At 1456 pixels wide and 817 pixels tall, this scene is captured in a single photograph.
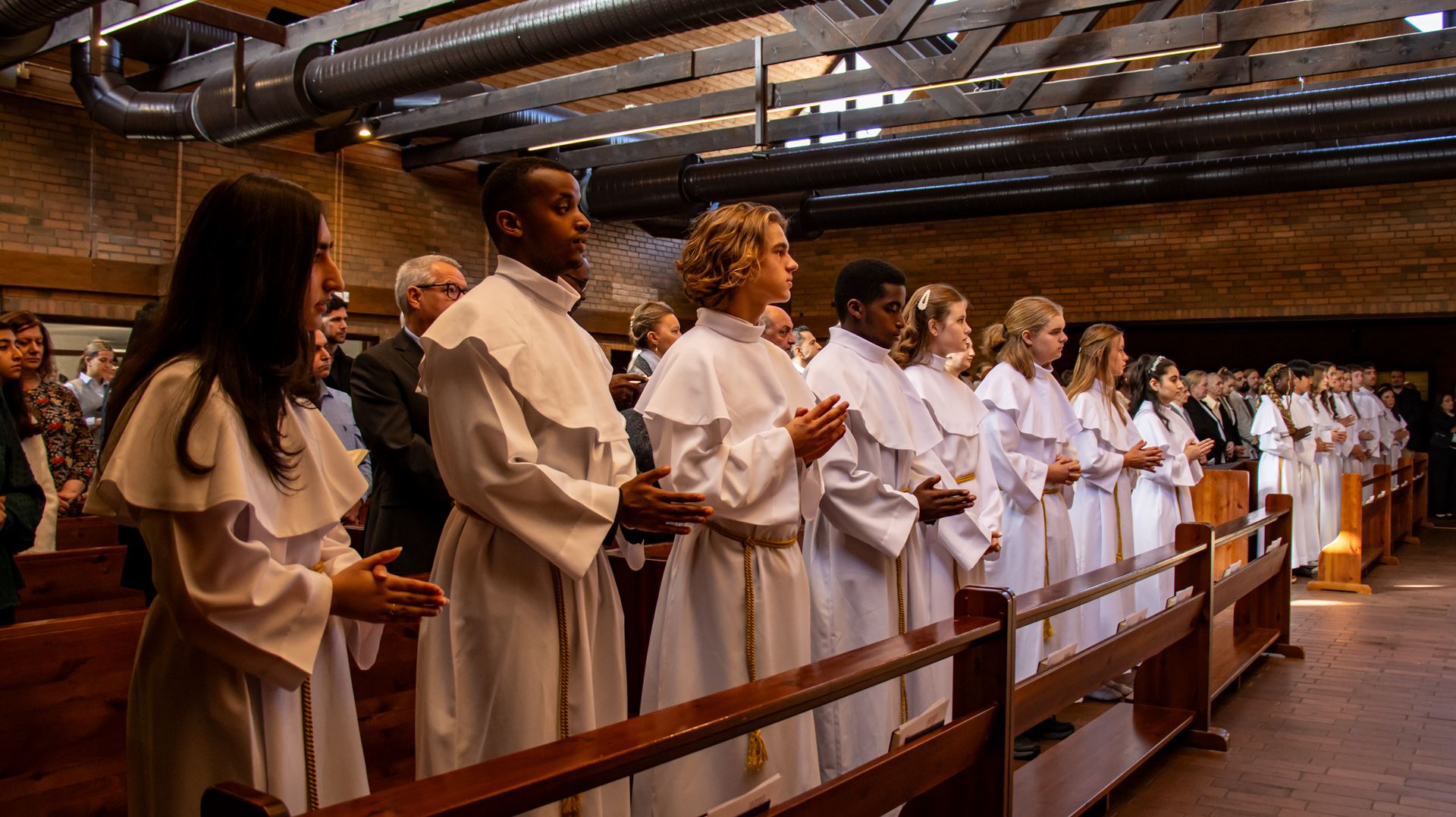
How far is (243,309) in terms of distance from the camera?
73.5 inches

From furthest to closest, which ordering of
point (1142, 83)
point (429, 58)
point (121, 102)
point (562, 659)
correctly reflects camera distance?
1. point (1142, 83)
2. point (121, 102)
3. point (429, 58)
4. point (562, 659)

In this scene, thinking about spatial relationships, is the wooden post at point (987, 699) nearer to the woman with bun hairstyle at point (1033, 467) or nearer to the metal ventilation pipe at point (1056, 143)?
the woman with bun hairstyle at point (1033, 467)

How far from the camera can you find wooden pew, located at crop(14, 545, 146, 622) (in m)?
4.26

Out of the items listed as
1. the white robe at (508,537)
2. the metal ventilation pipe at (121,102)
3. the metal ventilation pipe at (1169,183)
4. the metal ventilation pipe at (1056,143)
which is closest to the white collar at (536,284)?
the white robe at (508,537)

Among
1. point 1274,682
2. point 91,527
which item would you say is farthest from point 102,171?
point 1274,682

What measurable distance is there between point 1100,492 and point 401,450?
4.12 meters

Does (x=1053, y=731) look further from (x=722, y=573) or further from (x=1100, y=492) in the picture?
(x=722, y=573)

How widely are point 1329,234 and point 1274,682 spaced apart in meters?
11.4

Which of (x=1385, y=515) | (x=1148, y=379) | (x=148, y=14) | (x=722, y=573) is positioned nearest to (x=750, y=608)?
(x=722, y=573)

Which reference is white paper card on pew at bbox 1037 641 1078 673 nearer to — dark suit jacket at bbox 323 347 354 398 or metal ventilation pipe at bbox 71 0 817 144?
dark suit jacket at bbox 323 347 354 398

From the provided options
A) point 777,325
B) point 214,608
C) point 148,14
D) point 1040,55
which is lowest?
point 214,608

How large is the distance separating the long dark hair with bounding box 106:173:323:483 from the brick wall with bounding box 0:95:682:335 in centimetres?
958

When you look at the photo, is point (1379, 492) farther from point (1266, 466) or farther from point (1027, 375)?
point (1027, 375)

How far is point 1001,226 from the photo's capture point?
17.2 metres
